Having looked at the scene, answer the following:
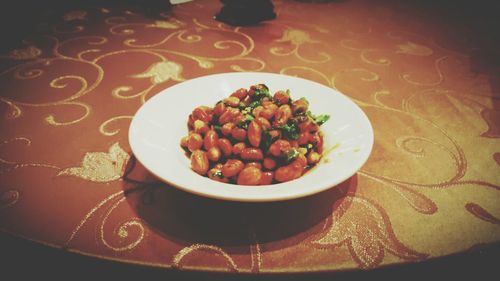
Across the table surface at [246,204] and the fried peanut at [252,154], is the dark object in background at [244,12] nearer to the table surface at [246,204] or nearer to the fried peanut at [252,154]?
the table surface at [246,204]

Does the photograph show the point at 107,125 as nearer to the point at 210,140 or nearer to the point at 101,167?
the point at 101,167

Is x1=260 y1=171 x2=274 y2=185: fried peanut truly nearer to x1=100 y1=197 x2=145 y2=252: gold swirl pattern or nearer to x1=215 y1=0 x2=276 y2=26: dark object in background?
x1=100 y1=197 x2=145 y2=252: gold swirl pattern

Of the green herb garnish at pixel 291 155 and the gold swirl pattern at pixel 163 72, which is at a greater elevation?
the green herb garnish at pixel 291 155

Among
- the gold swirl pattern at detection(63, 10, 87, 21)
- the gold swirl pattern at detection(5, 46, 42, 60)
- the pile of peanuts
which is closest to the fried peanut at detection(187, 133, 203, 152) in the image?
the pile of peanuts

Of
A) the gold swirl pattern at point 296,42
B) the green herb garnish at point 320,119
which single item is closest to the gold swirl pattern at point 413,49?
the gold swirl pattern at point 296,42

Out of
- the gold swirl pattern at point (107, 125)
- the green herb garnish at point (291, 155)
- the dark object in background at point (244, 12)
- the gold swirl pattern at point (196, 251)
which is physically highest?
the dark object in background at point (244, 12)

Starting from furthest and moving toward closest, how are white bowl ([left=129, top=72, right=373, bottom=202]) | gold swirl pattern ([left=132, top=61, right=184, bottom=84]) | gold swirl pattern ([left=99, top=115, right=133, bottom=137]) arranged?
1. gold swirl pattern ([left=132, top=61, right=184, bottom=84])
2. gold swirl pattern ([left=99, top=115, right=133, bottom=137])
3. white bowl ([left=129, top=72, right=373, bottom=202])
